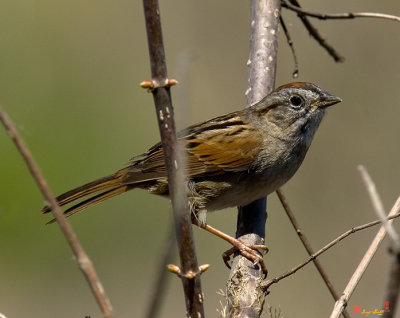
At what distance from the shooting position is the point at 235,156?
3.55 meters

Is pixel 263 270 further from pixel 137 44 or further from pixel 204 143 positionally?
pixel 137 44

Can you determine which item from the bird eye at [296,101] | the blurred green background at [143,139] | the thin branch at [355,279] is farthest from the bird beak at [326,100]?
the blurred green background at [143,139]

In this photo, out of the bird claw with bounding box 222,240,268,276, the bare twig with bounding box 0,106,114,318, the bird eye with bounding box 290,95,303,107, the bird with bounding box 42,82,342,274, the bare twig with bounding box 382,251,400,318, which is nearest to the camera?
the bare twig with bounding box 382,251,400,318

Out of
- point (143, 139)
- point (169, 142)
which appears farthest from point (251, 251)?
point (143, 139)

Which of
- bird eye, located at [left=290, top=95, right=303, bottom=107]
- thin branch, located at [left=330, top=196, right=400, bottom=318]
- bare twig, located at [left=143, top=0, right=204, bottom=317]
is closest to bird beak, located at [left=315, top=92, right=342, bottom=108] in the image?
bird eye, located at [left=290, top=95, right=303, bottom=107]

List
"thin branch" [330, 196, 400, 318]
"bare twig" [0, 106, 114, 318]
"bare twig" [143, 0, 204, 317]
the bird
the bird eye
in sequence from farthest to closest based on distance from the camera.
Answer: the bird eye
the bird
"thin branch" [330, 196, 400, 318]
"bare twig" [143, 0, 204, 317]
"bare twig" [0, 106, 114, 318]

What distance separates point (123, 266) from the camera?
242 inches

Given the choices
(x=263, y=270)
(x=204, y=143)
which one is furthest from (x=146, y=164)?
(x=263, y=270)

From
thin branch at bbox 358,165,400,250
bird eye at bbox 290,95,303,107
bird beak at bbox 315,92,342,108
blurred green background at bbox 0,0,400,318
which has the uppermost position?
blurred green background at bbox 0,0,400,318

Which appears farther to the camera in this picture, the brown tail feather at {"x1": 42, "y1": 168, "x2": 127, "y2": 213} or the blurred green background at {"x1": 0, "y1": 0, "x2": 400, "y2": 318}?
the blurred green background at {"x1": 0, "y1": 0, "x2": 400, "y2": 318}

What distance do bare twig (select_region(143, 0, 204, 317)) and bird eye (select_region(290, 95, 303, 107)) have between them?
2.23 metres

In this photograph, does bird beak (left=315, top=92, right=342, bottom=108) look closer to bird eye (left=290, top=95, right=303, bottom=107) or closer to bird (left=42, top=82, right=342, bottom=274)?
bird (left=42, top=82, right=342, bottom=274)

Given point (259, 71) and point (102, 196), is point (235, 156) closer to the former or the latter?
point (259, 71)

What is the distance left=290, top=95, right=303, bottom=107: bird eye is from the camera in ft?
12.1
